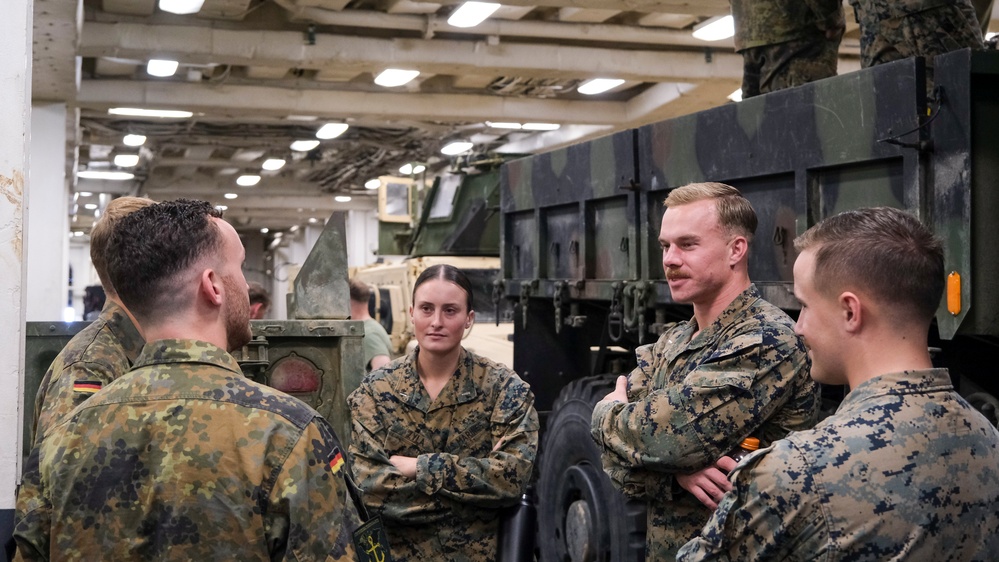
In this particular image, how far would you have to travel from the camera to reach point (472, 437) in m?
3.82

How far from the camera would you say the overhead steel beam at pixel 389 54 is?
1041cm

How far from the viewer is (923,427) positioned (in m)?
2.04

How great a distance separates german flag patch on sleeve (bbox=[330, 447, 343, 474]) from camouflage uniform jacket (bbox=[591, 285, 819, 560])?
4.02ft

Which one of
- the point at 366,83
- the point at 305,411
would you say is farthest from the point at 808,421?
the point at 366,83

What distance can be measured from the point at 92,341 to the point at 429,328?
1182mm

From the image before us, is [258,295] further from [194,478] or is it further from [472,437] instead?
[194,478]

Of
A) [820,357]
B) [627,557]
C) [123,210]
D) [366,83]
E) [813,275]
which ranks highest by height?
[366,83]

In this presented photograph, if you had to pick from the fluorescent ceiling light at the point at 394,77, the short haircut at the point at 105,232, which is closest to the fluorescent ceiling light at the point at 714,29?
→ the fluorescent ceiling light at the point at 394,77

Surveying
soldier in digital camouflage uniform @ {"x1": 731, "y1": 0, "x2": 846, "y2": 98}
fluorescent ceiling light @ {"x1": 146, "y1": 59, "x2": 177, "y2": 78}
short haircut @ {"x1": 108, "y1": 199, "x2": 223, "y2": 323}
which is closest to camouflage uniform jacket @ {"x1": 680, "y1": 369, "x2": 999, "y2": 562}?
short haircut @ {"x1": 108, "y1": 199, "x2": 223, "y2": 323}

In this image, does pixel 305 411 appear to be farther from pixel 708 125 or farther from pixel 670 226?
pixel 708 125

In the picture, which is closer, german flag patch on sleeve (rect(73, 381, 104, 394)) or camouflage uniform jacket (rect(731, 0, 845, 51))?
german flag patch on sleeve (rect(73, 381, 104, 394))

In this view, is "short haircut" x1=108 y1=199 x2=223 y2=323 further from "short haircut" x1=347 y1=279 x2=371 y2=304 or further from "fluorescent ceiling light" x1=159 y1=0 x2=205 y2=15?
"fluorescent ceiling light" x1=159 y1=0 x2=205 y2=15

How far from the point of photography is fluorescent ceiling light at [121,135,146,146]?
661 inches

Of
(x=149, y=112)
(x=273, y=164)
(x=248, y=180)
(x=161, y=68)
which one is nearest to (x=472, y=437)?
(x=161, y=68)
